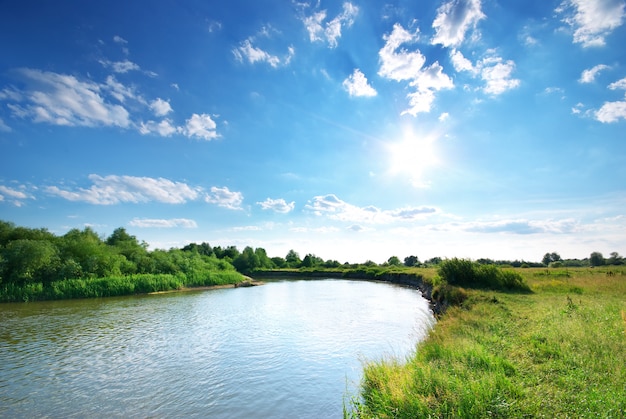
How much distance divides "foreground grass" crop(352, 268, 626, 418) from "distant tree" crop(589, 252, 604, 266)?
89719 millimetres

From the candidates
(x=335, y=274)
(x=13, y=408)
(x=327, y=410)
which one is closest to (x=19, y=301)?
(x=13, y=408)

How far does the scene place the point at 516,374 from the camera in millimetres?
7957

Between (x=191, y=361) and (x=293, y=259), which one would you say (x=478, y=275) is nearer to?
(x=191, y=361)

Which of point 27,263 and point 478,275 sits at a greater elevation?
point 27,263

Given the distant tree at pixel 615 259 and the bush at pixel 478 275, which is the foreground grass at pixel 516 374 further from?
the distant tree at pixel 615 259

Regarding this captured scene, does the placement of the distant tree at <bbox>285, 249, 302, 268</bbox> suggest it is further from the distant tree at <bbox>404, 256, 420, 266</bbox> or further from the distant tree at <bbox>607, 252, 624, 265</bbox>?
the distant tree at <bbox>607, 252, 624, 265</bbox>

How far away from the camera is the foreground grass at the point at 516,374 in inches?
250

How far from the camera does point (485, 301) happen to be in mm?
20031

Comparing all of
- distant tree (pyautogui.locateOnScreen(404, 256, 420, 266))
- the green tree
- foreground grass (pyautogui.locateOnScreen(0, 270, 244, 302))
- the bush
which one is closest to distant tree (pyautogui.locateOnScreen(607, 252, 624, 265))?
distant tree (pyautogui.locateOnScreen(404, 256, 420, 266))

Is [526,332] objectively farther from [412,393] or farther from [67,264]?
[67,264]

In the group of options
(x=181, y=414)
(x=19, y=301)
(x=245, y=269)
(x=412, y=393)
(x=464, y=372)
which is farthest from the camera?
(x=245, y=269)

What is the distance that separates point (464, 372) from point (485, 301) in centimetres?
1383

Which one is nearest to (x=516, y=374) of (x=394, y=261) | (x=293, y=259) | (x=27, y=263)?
(x=27, y=263)

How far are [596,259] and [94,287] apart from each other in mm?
110894
